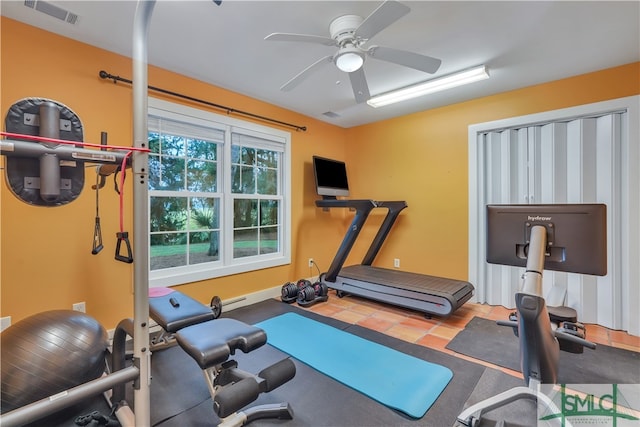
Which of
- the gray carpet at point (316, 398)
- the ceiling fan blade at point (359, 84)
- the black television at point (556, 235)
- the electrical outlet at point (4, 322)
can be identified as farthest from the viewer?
the ceiling fan blade at point (359, 84)

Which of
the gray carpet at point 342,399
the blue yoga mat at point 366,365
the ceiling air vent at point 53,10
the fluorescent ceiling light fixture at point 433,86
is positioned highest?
the ceiling air vent at point 53,10

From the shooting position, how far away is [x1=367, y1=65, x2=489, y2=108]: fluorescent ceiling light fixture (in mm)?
2834

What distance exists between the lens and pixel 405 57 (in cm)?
208

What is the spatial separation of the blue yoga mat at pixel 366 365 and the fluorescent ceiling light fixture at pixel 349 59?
7.53 ft

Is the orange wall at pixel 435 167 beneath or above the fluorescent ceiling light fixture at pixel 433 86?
beneath

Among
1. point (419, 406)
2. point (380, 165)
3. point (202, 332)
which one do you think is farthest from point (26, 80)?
point (380, 165)

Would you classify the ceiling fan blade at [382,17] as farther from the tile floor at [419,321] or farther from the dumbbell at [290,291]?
the dumbbell at [290,291]

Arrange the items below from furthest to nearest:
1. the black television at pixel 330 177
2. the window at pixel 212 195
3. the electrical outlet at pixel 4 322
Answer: the black television at pixel 330 177
the window at pixel 212 195
the electrical outlet at pixel 4 322

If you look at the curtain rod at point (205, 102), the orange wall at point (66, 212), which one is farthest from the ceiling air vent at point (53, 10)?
the curtain rod at point (205, 102)

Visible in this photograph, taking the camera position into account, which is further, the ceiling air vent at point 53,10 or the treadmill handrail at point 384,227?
the treadmill handrail at point 384,227

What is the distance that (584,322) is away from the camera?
2.99 metres

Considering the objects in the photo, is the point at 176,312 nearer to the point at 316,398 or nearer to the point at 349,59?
the point at 316,398

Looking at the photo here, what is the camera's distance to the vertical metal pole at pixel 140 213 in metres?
1.26

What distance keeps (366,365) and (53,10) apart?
347cm
